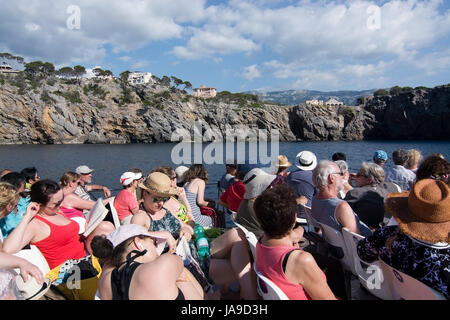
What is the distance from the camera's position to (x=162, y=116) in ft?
218

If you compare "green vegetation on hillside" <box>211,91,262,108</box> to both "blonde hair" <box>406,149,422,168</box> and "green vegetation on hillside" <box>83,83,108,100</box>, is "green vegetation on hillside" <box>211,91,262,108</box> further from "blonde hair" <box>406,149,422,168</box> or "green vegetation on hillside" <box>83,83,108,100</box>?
"blonde hair" <box>406,149,422,168</box>

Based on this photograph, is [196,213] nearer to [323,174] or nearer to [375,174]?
[323,174]

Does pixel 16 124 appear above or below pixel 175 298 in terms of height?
above

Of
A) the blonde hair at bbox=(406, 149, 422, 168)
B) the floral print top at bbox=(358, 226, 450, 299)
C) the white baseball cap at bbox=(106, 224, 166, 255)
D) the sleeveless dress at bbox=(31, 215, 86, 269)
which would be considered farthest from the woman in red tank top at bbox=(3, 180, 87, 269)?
the blonde hair at bbox=(406, 149, 422, 168)

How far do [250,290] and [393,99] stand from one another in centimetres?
8237

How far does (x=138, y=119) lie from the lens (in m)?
65.1

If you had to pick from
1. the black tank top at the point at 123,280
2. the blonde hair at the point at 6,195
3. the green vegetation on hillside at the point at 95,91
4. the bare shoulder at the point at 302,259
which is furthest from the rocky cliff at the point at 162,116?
the bare shoulder at the point at 302,259

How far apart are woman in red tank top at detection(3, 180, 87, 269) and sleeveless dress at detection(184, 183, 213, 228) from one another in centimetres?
222

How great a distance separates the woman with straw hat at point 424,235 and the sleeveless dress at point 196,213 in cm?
343

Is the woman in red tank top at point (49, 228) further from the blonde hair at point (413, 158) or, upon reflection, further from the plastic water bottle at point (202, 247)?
the blonde hair at point (413, 158)

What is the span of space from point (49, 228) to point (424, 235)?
3.06 meters

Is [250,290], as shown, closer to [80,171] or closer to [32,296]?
[32,296]

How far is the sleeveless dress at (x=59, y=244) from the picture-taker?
2.82 meters
